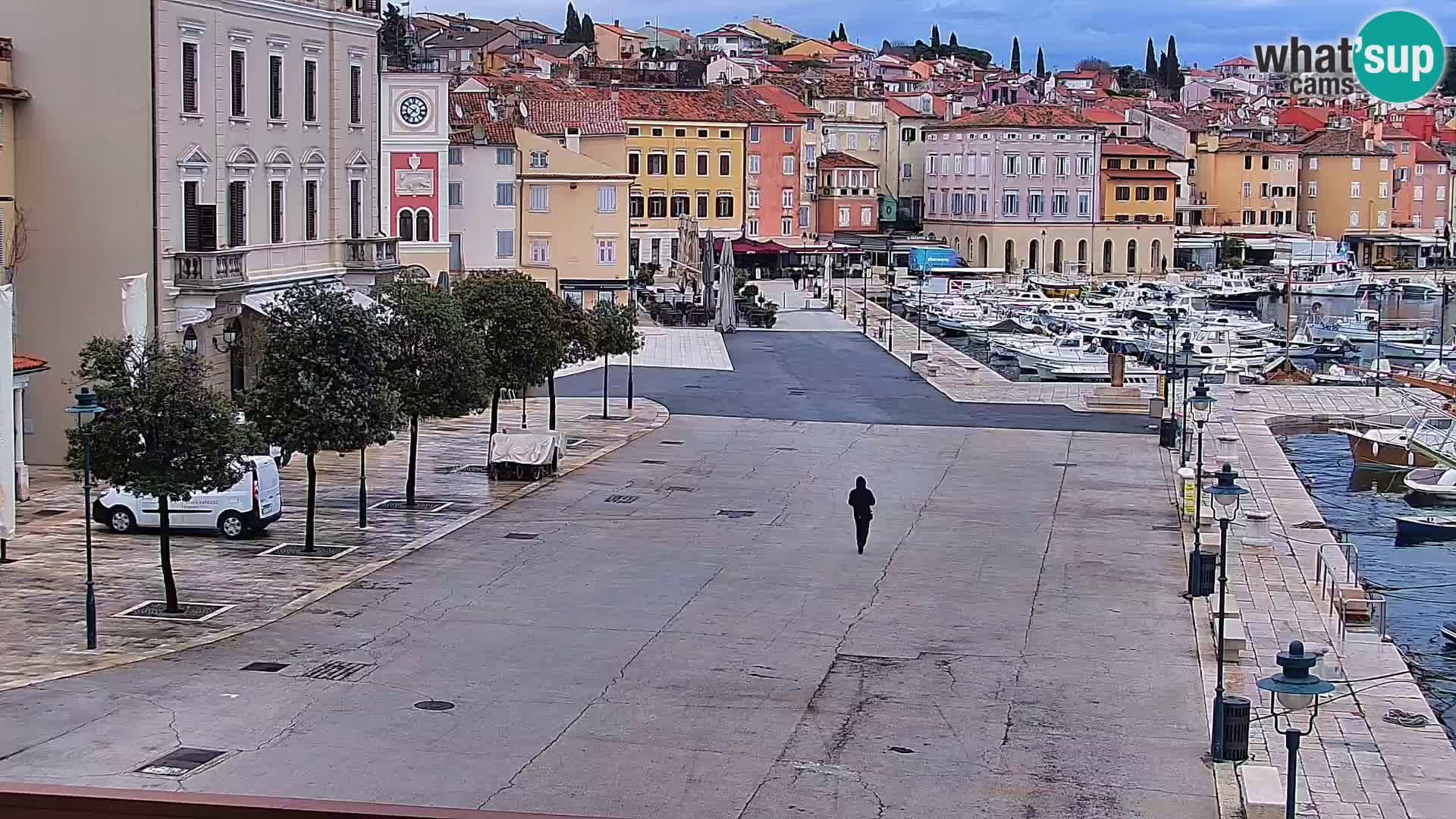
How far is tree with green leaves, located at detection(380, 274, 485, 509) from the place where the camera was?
31.8 metres

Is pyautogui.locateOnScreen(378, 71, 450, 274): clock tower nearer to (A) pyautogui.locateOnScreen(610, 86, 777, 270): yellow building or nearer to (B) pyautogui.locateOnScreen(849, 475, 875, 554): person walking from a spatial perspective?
(B) pyautogui.locateOnScreen(849, 475, 875, 554): person walking

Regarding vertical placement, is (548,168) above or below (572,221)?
above

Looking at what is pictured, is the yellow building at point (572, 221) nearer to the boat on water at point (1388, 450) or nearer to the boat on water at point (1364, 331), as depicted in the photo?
the boat on water at point (1364, 331)

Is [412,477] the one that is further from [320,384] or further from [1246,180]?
[1246,180]

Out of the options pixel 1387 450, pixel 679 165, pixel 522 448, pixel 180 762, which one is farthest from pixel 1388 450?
pixel 679 165

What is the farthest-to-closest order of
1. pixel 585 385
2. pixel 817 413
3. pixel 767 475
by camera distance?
1. pixel 585 385
2. pixel 817 413
3. pixel 767 475

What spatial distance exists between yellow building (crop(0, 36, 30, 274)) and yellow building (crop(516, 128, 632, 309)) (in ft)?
126

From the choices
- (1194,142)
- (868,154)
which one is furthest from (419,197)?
(1194,142)

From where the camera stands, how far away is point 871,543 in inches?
1201

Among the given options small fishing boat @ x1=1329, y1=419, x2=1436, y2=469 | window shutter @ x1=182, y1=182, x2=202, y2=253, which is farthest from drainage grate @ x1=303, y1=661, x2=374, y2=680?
small fishing boat @ x1=1329, y1=419, x2=1436, y2=469

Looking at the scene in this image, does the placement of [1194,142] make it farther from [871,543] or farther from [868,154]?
[871,543]

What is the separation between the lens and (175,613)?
23.5 metres

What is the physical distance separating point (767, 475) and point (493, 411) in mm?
6843

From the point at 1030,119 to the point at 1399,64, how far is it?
99220 millimetres
